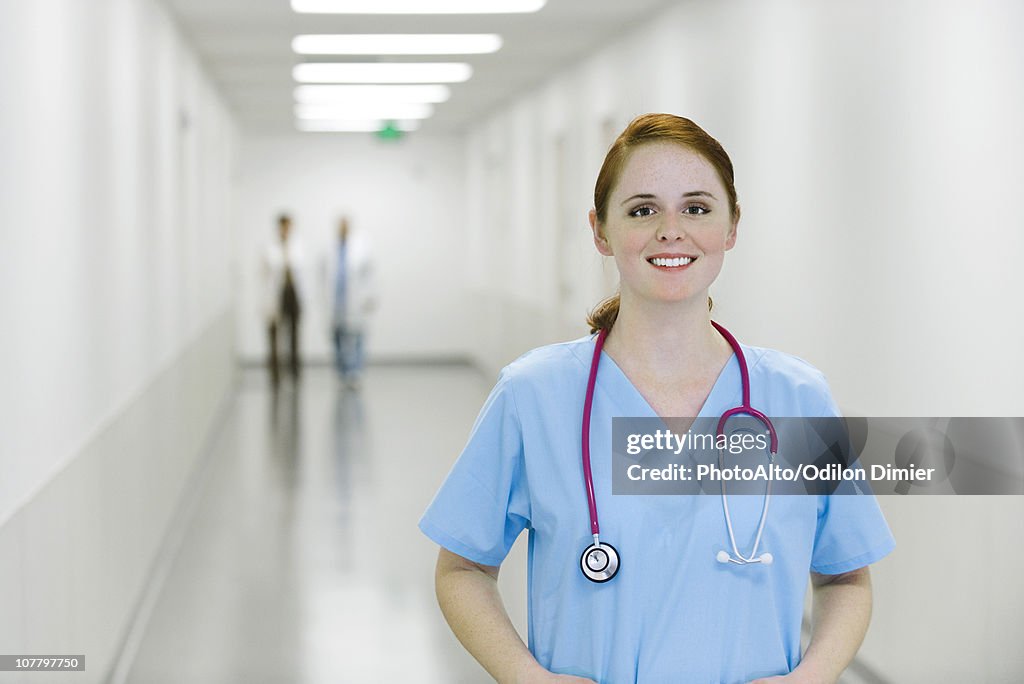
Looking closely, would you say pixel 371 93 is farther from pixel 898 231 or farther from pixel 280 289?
pixel 898 231

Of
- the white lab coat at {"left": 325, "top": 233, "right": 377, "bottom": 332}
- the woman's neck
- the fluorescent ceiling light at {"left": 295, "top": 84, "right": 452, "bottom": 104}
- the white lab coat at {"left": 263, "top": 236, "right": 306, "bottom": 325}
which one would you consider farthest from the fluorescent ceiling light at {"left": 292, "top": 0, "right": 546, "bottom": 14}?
the white lab coat at {"left": 263, "top": 236, "right": 306, "bottom": 325}

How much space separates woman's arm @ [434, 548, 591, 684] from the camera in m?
1.50

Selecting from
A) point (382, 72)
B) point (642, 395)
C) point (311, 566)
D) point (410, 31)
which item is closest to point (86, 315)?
point (311, 566)

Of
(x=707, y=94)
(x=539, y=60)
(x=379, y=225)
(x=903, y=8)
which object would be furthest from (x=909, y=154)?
(x=379, y=225)

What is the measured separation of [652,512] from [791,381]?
250 millimetres

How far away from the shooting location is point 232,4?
20.4ft

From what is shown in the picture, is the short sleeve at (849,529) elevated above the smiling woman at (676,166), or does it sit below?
A: below

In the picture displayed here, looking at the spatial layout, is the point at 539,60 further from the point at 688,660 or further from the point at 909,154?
the point at 688,660

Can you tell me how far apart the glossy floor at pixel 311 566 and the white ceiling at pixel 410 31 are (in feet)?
8.55

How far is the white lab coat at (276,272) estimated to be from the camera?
12367 millimetres

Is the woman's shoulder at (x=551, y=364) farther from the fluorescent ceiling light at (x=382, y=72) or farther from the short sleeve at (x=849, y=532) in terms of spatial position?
the fluorescent ceiling light at (x=382, y=72)

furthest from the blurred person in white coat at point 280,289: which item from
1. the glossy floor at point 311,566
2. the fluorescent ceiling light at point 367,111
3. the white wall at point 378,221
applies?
the glossy floor at point 311,566

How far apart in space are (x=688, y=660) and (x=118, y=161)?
3.76m

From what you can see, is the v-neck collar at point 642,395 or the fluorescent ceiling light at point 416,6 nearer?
the v-neck collar at point 642,395
